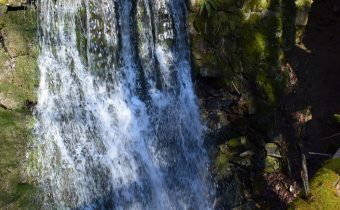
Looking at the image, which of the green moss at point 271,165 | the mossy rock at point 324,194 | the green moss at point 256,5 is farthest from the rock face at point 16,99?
the green moss at point 271,165

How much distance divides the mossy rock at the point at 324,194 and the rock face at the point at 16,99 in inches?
171

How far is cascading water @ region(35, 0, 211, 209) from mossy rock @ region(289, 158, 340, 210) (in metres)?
4.02

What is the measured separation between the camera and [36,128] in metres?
7.22

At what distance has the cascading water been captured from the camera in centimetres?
736

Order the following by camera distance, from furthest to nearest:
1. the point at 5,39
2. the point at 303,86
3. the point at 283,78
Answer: the point at 303,86 < the point at 283,78 < the point at 5,39

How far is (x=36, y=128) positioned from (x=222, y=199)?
4489mm

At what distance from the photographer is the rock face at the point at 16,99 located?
22.2 feet

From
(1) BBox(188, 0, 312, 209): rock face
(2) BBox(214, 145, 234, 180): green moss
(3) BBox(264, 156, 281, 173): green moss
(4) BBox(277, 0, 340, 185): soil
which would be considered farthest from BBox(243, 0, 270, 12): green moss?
(3) BBox(264, 156, 281, 173): green moss

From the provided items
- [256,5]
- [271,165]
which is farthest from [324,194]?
[256,5]

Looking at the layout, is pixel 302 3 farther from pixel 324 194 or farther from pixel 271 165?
pixel 324 194

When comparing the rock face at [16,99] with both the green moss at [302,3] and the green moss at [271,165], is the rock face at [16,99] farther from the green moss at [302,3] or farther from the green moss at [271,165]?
the green moss at [302,3]

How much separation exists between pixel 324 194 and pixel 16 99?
4.98m

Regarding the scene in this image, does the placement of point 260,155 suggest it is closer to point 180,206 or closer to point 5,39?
point 180,206

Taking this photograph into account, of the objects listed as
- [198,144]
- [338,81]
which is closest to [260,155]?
[198,144]
